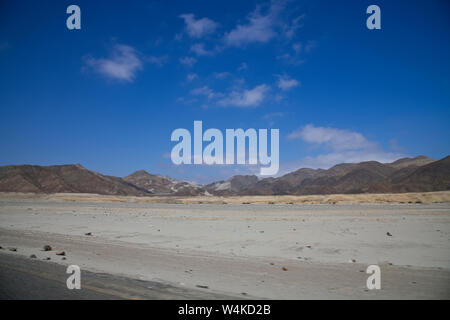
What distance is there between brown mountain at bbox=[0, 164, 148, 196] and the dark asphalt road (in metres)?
107

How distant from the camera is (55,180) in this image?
4343 inches

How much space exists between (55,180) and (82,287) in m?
118

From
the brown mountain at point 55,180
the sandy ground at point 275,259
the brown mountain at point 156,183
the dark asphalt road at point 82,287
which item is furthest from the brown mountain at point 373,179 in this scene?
the dark asphalt road at point 82,287

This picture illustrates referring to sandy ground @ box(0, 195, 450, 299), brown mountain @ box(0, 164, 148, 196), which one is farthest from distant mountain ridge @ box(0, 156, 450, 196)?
sandy ground @ box(0, 195, 450, 299)

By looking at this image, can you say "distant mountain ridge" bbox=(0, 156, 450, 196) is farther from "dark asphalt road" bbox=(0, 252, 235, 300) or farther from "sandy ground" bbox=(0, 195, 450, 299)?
"dark asphalt road" bbox=(0, 252, 235, 300)

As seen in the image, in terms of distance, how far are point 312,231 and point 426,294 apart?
1100cm

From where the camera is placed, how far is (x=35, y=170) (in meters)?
116

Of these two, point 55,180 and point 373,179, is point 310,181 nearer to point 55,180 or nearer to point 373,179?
point 373,179

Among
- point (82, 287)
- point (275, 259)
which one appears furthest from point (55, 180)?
point (82, 287)

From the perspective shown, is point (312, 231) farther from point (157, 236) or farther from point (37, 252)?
point (37, 252)

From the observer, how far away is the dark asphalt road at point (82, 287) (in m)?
6.23

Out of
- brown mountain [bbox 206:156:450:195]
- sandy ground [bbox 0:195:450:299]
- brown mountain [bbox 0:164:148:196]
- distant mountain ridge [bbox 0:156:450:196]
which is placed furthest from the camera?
brown mountain [bbox 0:164:148:196]

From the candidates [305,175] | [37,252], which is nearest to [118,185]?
[305,175]

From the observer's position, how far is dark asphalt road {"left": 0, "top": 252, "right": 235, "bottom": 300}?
20.5 feet
